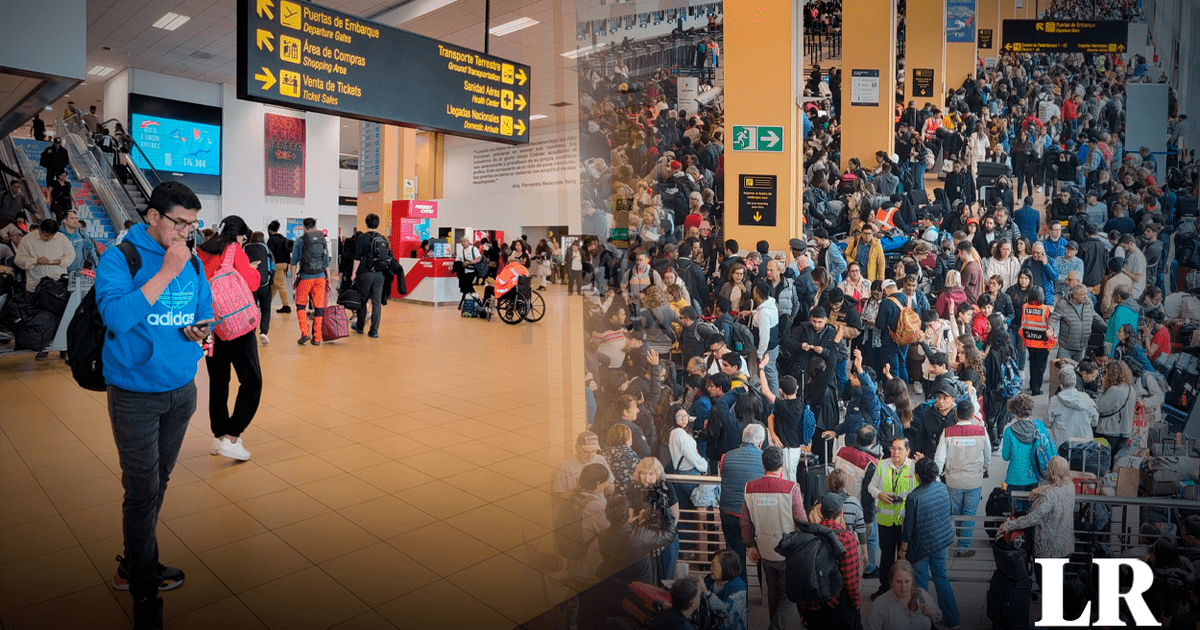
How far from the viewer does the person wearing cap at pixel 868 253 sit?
541cm

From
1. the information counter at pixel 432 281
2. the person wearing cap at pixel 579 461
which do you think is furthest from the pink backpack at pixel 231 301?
the information counter at pixel 432 281

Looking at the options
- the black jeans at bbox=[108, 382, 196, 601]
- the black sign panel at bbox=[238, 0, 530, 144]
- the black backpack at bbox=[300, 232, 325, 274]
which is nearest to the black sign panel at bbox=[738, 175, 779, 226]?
the black sign panel at bbox=[238, 0, 530, 144]

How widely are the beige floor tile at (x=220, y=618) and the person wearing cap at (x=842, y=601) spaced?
1784 mm

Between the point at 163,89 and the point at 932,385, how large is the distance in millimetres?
15648

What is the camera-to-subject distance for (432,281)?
1310 centimetres

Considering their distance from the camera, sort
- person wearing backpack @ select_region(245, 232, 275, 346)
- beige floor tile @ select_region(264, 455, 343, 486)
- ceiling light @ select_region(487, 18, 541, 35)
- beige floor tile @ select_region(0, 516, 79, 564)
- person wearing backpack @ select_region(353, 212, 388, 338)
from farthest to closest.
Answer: ceiling light @ select_region(487, 18, 541, 35), person wearing backpack @ select_region(353, 212, 388, 338), person wearing backpack @ select_region(245, 232, 275, 346), beige floor tile @ select_region(264, 455, 343, 486), beige floor tile @ select_region(0, 516, 79, 564)

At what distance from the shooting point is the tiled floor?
7.73ft

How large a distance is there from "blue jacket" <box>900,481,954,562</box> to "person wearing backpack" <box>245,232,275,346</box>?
172 inches

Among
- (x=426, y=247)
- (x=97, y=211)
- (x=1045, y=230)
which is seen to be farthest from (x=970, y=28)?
(x=97, y=211)

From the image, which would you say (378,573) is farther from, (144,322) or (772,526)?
(772,526)

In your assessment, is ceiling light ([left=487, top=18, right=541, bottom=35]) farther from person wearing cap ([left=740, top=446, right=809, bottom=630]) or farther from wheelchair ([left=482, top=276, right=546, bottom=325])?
person wearing cap ([left=740, top=446, right=809, bottom=630])

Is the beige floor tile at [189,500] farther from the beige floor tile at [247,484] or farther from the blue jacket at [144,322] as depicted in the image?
the blue jacket at [144,322]

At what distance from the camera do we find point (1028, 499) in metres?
3.05

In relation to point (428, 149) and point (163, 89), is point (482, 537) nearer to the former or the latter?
point (163, 89)
